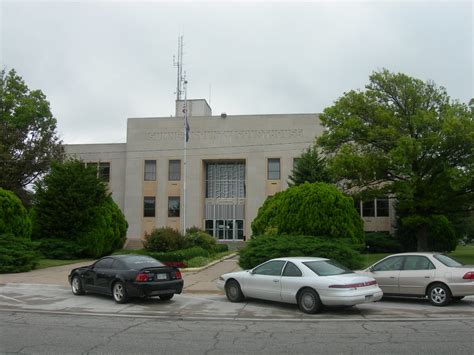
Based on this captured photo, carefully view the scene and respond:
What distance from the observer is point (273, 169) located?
53812mm

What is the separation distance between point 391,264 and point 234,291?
4.55 meters

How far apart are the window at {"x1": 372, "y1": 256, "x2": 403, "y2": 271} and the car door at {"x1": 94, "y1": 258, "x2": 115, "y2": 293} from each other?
7.63m

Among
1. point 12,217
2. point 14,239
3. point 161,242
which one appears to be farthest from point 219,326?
point 161,242

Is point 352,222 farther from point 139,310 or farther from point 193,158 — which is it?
point 193,158

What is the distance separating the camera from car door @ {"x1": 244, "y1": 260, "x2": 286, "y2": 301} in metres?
12.9

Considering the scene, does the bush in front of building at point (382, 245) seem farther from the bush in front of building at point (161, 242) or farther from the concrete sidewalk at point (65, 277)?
the concrete sidewalk at point (65, 277)

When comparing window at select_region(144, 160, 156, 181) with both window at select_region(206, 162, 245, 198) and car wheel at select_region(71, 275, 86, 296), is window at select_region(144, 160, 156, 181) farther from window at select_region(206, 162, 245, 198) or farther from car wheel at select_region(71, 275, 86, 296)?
car wheel at select_region(71, 275, 86, 296)

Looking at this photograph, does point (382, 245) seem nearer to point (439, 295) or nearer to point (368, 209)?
point (368, 209)

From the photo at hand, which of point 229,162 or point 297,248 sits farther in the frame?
point 229,162

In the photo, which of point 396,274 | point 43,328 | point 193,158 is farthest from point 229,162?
point 43,328

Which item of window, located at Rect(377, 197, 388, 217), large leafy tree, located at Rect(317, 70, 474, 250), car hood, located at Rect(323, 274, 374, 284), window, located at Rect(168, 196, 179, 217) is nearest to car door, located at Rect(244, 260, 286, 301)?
car hood, located at Rect(323, 274, 374, 284)

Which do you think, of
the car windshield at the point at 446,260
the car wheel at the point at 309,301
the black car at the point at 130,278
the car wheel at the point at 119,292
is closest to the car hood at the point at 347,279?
the car wheel at the point at 309,301

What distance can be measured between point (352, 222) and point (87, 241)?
640 inches

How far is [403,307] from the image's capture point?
13164 mm
